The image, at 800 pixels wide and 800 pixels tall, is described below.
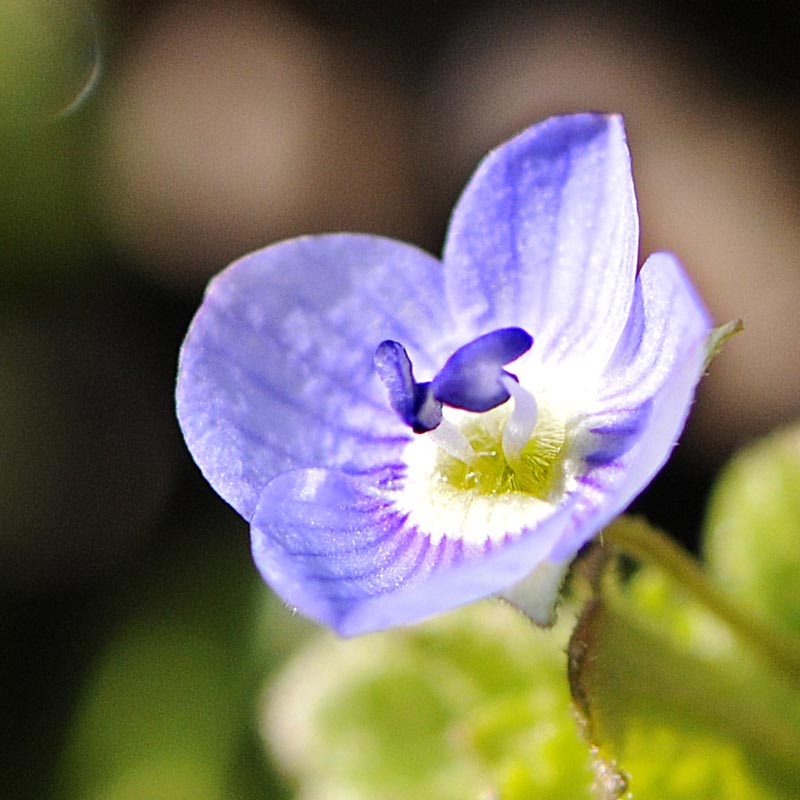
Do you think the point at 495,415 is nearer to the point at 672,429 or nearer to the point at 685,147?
the point at 672,429

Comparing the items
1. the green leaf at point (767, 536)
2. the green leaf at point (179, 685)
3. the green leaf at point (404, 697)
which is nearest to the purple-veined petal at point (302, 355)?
the green leaf at point (404, 697)

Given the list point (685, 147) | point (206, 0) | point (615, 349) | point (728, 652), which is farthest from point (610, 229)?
point (206, 0)

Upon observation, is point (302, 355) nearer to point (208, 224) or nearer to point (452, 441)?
point (452, 441)

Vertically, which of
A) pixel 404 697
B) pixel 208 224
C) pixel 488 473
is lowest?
pixel 404 697

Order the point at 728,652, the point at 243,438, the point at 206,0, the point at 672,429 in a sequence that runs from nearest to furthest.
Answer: the point at 672,429 → the point at 243,438 → the point at 728,652 → the point at 206,0

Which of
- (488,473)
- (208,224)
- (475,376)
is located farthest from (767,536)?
(208,224)

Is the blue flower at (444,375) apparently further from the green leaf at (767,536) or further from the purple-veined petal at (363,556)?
the green leaf at (767,536)
